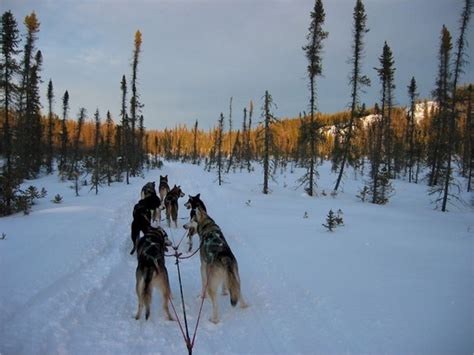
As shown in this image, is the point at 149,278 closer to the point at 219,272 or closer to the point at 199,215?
the point at 219,272

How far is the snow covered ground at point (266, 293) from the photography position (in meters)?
4.89

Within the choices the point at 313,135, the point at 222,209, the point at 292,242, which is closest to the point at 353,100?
the point at 313,135

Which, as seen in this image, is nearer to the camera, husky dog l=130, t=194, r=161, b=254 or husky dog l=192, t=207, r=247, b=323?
husky dog l=192, t=207, r=247, b=323

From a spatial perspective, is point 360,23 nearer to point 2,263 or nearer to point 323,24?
point 323,24

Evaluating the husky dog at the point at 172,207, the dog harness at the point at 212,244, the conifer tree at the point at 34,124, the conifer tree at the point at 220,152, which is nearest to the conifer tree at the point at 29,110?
the conifer tree at the point at 34,124

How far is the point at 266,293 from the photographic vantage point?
22.5 ft

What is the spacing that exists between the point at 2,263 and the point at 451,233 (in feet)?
45.2

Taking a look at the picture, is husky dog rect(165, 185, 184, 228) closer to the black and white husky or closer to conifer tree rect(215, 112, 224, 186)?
the black and white husky

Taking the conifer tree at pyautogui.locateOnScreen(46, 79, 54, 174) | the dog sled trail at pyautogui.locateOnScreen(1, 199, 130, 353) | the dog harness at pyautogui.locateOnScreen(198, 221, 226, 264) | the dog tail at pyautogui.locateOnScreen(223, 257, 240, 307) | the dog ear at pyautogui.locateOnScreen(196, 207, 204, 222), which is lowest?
the dog sled trail at pyautogui.locateOnScreen(1, 199, 130, 353)

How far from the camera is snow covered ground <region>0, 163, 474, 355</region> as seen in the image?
16.1 feet

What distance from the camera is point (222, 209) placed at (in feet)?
57.3

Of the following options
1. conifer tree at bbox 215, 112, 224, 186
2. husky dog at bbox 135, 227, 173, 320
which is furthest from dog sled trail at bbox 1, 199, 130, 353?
conifer tree at bbox 215, 112, 224, 186

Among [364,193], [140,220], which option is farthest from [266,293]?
[364,193]

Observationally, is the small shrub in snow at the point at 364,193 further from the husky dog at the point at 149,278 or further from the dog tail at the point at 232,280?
the husky dog at the point at 149,278
